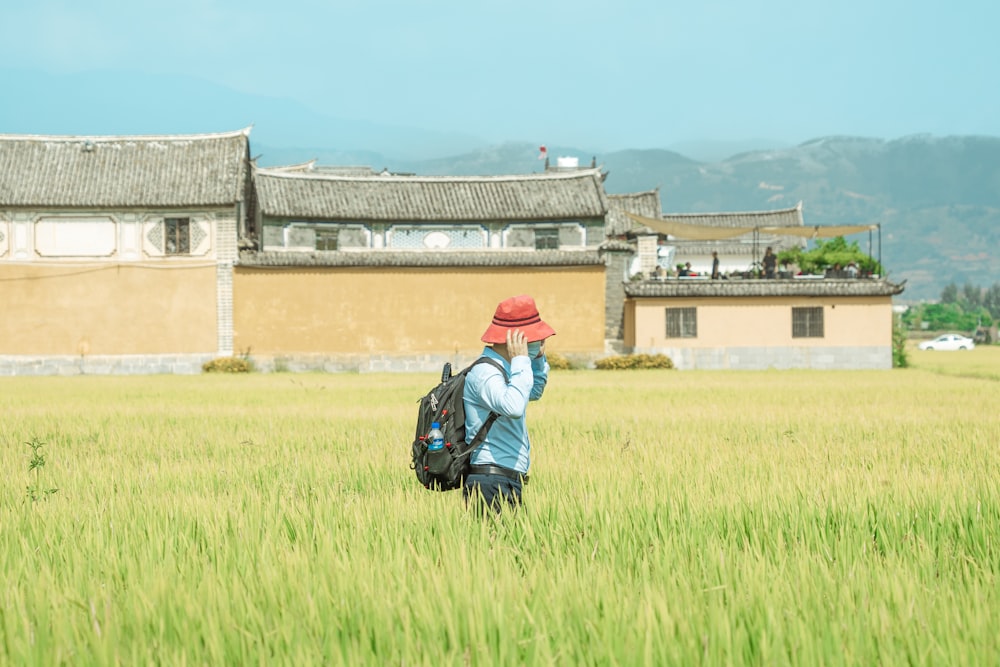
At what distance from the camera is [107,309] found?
1093 inches

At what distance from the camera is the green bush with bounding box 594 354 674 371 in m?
28.7

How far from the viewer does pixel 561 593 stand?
3111 millimetres

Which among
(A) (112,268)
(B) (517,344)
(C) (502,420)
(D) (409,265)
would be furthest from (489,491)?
(A) (112,268)

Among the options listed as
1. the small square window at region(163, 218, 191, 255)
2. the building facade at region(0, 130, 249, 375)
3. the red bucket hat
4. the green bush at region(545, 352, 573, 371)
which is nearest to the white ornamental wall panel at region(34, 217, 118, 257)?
the building facade at region(0, 130, 249, 375)

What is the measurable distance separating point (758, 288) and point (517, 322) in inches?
1024

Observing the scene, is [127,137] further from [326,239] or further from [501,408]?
[501,408]

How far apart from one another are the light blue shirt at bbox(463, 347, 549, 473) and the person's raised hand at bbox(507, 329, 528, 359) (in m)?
0.03

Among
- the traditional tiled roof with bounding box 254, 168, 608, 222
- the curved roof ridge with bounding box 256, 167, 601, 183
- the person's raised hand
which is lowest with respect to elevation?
the person's raised hand

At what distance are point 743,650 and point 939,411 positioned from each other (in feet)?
35.8

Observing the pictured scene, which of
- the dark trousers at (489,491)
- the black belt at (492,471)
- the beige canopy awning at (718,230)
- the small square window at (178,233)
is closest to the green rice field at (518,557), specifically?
the dark trousers at (489,491)

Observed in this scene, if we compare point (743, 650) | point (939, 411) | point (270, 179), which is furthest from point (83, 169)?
point (743, 650)

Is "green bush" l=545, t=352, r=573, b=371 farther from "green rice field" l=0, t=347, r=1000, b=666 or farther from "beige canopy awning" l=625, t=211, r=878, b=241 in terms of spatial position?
"green rice field" l=0, t=347, r=1000, b=666

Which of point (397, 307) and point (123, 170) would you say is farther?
point (397, 307)

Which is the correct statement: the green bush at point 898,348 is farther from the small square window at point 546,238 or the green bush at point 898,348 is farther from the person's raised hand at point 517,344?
the person's raised hand at point 517,344
